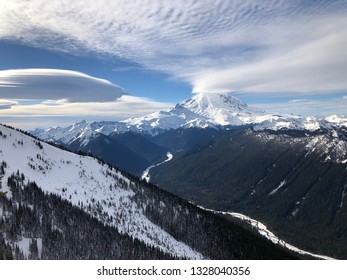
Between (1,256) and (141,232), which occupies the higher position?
(1,256)

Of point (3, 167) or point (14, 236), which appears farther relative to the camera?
point (3, 167)

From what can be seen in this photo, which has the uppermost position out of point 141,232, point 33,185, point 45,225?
point 33,185
